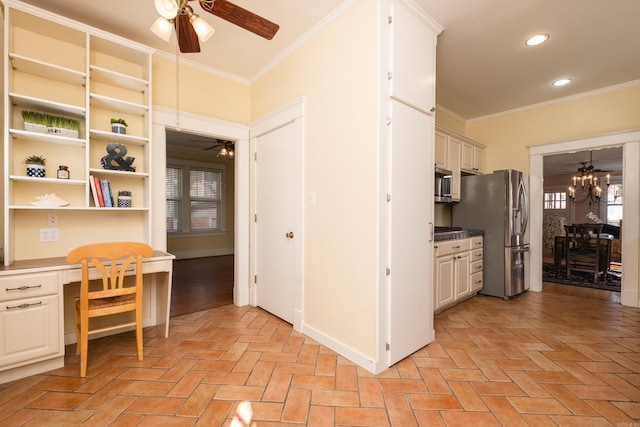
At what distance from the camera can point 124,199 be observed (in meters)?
2.53

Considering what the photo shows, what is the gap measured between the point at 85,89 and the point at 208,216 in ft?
15.8

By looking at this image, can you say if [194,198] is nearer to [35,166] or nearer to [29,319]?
[35,166]

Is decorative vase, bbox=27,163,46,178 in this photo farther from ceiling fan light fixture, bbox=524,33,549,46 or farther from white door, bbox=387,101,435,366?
ceiling fan light fixture, bbox=524,33,549,46

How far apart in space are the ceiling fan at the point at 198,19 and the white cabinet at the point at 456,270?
2601mm

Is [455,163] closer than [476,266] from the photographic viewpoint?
No

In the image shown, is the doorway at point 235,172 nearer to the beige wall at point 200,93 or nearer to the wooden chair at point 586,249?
the beige wall at point 200,93

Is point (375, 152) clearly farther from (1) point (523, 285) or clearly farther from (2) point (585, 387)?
(1) point (523, 285)

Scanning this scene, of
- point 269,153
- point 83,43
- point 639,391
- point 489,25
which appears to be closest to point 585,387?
point 639,391

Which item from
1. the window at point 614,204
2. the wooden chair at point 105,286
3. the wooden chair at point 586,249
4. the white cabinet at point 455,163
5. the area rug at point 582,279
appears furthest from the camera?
the window at point 614,204

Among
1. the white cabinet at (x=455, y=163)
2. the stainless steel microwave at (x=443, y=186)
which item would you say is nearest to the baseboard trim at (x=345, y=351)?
the stainless steel microwave at (x=443, y=186)

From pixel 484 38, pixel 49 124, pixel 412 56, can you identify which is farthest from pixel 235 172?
pixel 484 38

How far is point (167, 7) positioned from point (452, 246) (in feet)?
10.8

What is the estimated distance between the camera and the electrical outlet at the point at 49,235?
2.31m

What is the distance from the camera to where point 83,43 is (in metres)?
2.38
